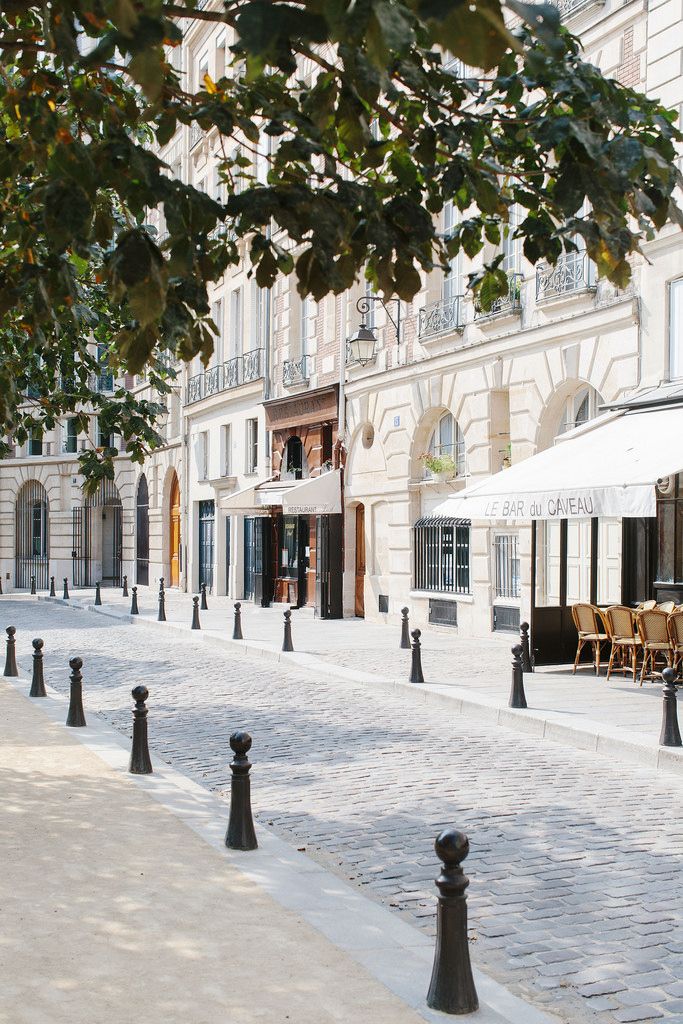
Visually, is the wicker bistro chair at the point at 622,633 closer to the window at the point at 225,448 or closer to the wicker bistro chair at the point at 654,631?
the wicker bistro chair at the point at 654,631

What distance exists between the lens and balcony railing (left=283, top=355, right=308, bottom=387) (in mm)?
27531

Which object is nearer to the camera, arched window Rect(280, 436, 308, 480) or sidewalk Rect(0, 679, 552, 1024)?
sidewalk Rect(0, 679, 552, 1024)

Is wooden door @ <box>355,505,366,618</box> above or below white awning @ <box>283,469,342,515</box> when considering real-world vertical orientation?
below

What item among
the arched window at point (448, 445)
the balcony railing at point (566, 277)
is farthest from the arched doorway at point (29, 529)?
the balcony railing at point (566, 277)

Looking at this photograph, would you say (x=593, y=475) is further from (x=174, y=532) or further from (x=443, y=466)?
(x=174, y=532)

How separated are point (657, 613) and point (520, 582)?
5886mm

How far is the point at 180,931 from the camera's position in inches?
194

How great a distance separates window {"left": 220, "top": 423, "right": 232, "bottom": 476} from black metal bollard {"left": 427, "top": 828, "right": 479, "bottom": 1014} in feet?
96.0

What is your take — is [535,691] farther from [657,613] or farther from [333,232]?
[333,232]

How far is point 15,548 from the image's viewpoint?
47.2m

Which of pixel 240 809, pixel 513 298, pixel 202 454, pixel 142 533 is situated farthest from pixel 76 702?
pixel 142 533

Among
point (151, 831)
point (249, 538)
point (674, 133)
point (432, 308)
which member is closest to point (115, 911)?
point (151, 831)

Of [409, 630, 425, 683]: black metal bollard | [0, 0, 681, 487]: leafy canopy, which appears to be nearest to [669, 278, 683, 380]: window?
[409, 630, 425, 683]: black metal bollard

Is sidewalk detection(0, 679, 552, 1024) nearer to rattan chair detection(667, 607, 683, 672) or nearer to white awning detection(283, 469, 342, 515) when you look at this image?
rattan chair detection(667, 607, 683, 672)
